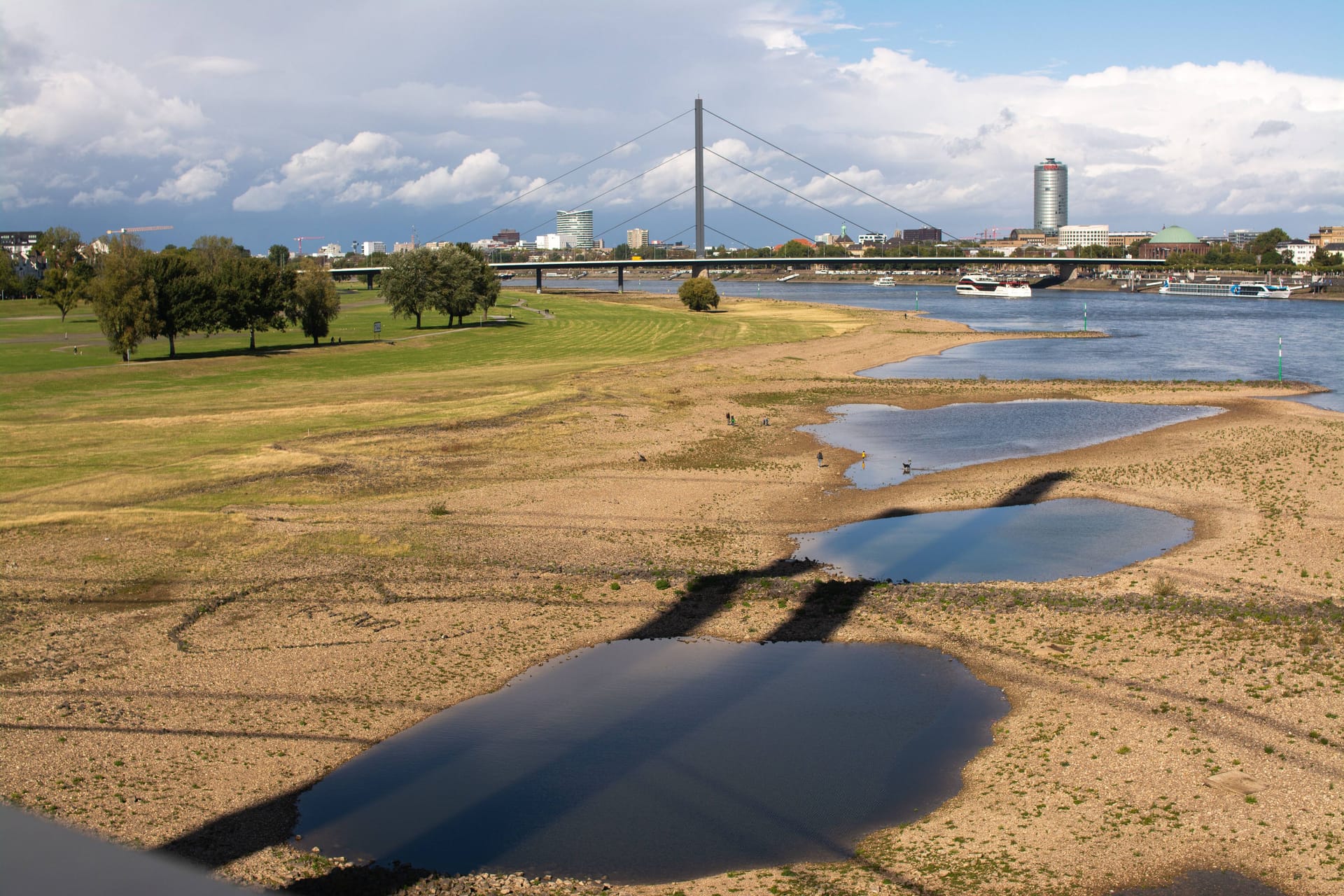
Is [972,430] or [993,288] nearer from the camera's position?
[972,430]

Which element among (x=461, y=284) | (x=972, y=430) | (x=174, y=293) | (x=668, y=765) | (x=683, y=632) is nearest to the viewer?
(x=668, y=765)

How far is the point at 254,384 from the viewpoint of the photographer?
5381 cm

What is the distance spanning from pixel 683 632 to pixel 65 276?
305 feet

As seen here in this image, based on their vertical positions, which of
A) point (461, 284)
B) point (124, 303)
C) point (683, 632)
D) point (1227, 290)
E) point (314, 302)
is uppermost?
point (1227, 290)

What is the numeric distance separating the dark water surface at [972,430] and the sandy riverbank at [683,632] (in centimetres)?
164

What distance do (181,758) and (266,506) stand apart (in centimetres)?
1403

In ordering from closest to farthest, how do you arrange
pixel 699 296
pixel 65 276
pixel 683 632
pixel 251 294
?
pixel 683 632 → pixel 251 294 → pixel 65 276 → pixel 699 296

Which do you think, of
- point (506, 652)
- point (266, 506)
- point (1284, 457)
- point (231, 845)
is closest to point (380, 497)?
point (266, 506)

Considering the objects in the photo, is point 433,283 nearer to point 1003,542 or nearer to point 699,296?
point 699,296

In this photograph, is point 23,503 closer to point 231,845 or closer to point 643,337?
point 231,845

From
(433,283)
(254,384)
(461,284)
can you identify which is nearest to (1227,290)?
(461,284)

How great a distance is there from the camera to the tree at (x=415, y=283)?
85688mm

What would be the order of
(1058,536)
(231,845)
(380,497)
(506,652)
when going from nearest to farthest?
1. (231,845)
2. (506,652)
3. (1058,536)
4. (380,497)

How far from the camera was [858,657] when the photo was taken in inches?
727
